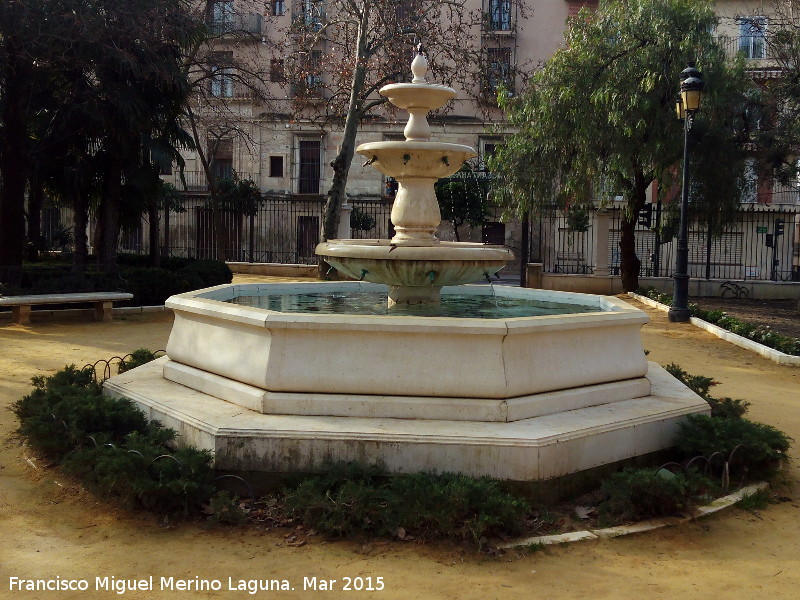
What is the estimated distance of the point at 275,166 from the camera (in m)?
35.0

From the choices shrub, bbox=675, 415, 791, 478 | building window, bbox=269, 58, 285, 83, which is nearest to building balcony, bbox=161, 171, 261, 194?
building window, bbox=269, 58, 285, 83

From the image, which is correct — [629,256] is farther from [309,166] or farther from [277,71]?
[309,166]

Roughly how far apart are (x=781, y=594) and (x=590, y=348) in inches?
89.3

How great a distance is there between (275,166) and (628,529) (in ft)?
105

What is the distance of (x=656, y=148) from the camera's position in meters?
17.2

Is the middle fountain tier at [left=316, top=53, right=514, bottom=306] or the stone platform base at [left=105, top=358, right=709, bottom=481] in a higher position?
the middle fountain tier at [left=316, top=53, right=514, bottom=306]

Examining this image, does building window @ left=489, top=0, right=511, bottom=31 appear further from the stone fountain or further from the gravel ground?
the stone fountain

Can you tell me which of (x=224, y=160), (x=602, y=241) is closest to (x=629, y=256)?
(x=602, y=241)

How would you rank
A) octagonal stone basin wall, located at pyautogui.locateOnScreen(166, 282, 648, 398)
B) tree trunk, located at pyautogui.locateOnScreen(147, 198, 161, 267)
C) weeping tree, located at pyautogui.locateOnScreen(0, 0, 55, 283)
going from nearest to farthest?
octagonal stone basin wall, located at pyautogui.locateOnScreen(166, 282, 648, 398)
weeping tree, located at pyautogui.locateOnScreen(0, 0, 55, 283)
tree trunk, located at pyautogui.locateOnScreen(147, 198, 161, 267)

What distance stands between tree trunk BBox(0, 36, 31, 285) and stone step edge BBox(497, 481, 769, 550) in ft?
41.3

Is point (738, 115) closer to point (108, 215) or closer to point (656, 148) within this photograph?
point (656, 148)

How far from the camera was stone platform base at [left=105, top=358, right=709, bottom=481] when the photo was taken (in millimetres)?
4875

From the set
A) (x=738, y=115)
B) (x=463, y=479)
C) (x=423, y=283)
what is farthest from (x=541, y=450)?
(x=738, y=115)

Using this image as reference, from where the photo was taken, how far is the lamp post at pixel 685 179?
14.2 m
